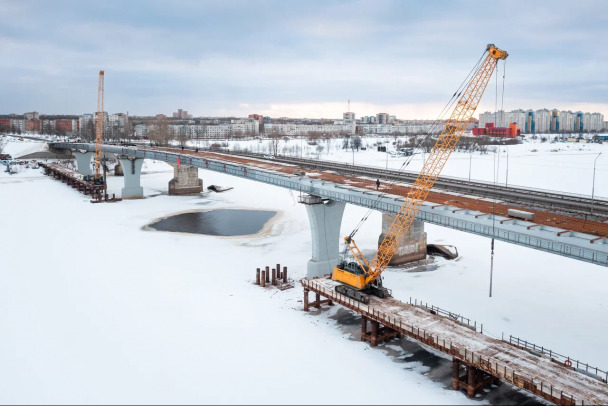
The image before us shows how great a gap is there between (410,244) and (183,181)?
56.9m

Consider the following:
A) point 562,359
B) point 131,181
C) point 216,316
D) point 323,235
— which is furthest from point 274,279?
point 131,181

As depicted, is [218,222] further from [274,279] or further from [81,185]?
[81,185]

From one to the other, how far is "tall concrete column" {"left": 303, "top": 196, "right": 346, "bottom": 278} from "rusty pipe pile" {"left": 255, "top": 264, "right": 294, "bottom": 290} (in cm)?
320

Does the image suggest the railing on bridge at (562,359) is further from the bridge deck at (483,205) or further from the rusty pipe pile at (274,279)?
the rusty pipe pile at (274,279)

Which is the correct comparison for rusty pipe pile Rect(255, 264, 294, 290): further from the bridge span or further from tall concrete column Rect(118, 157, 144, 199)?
tall concrete column Rect(118, 157, 144, 199)

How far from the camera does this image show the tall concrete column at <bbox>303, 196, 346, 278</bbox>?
4453 cm

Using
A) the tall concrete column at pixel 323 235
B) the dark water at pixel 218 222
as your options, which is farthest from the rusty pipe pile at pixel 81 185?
the tall concrete column at pixel 323 235

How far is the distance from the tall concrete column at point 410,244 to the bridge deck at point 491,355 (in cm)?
1470

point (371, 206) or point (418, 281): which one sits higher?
point (371, 206)

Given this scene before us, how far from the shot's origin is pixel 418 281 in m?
41.9

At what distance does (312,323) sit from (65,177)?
9086 centimetres

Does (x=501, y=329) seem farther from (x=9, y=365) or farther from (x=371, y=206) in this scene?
(x=9, y=365)

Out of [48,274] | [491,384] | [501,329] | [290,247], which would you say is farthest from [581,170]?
[48,274]

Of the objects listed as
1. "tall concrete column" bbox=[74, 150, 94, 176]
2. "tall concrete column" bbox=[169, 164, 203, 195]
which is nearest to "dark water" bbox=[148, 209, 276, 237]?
"tall concrete column" bbox=[169, 164, 203, 195]
